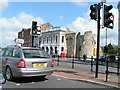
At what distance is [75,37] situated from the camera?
219 feet

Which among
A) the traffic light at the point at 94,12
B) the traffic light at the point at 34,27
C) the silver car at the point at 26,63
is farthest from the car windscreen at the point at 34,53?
the traffic light at the point at 34,27

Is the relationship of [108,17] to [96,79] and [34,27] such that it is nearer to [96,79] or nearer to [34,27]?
[96,79]

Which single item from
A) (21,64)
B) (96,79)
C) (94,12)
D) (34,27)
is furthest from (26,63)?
(34,27)

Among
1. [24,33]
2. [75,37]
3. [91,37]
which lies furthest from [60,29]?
[24,33]

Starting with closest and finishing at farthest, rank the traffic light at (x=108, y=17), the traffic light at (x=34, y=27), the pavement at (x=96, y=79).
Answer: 1. the pavement at (x=96, y=79)
2. the traffic light at (x=108, y=17)
3. the traffic light at (x=34, y=27)

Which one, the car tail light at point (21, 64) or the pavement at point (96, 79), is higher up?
the car tail light at point (21, 64)

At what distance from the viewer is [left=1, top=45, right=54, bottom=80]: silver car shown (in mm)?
7770

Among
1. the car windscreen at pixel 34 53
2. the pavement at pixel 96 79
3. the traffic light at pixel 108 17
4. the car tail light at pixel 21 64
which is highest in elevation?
the traffic light at pixel 108 17

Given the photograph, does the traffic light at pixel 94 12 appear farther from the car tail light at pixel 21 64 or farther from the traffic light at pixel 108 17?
the car tail light at pixel 21 64

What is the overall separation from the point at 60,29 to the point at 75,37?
6594 millimetres

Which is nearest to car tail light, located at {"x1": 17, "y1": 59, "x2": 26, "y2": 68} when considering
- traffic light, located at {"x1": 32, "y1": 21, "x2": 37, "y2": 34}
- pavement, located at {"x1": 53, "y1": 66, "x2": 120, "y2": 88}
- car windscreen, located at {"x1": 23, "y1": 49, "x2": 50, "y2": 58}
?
car windscreen, located at {"x1": 23, "y1": 49, "x2": 50, "y2": 58}

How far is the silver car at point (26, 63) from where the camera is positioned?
7.77 metres

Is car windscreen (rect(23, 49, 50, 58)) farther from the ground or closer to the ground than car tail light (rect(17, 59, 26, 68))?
farther from the ground

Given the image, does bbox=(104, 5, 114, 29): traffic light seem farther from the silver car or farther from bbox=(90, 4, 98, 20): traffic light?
the silver car
